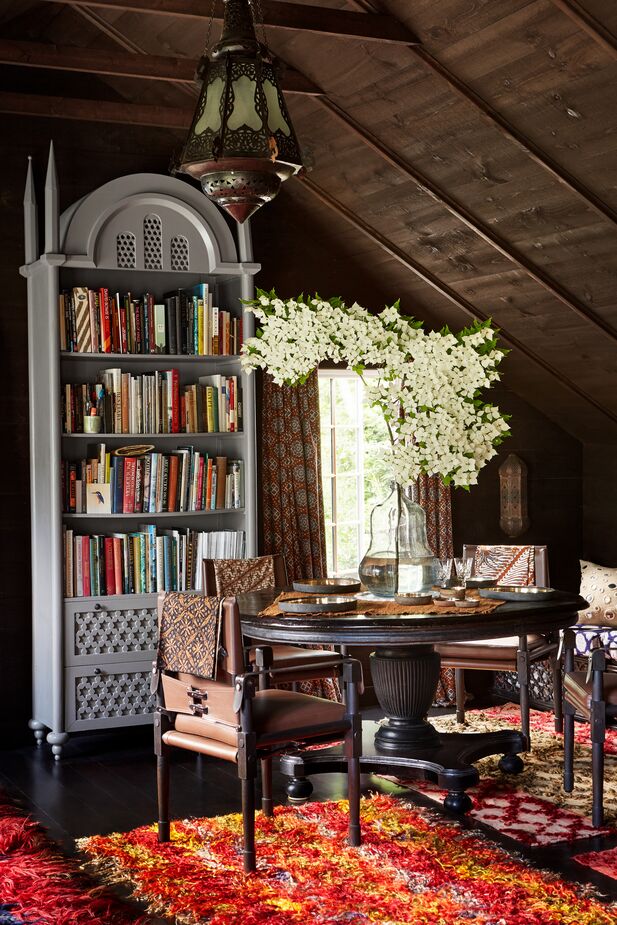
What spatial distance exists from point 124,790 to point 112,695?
0.77 metres

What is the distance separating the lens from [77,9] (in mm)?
5625

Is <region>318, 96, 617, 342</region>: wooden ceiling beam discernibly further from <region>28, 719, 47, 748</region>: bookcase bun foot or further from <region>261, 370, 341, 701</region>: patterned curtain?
<region>28, 719, 47, 748</region>: bookcase bun foot

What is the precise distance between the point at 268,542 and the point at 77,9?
2.93 metres

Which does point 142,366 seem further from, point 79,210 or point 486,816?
point 486,816

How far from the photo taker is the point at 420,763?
4.32m

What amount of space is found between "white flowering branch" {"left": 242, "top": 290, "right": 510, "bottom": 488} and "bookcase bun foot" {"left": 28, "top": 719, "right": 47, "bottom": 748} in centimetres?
228

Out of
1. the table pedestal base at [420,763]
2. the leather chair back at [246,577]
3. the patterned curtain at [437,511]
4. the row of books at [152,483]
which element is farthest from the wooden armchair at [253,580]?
the patterned curtain at [437,511]

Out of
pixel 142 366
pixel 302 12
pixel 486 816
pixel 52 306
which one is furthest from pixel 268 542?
pixel 302 12

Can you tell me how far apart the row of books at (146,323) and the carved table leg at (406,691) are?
1.95m

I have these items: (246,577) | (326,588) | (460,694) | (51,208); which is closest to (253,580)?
(246,577)

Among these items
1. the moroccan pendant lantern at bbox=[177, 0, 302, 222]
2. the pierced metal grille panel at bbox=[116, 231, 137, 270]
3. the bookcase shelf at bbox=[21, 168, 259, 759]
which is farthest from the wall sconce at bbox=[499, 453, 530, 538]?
the moroccan pendant lantern at bbox=[177, 0, 302, 222]

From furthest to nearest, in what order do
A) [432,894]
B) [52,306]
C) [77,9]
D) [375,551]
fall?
[77,9] < [52,306] < [375,551] < [432,894]

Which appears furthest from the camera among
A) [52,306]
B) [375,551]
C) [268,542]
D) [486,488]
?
[486,488]

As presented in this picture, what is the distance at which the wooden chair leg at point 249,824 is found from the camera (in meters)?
3.54
